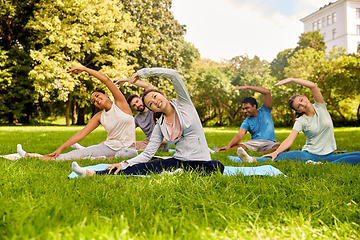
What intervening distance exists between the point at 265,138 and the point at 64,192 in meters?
5.23

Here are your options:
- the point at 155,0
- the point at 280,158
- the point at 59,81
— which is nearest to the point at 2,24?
the point at 59,81

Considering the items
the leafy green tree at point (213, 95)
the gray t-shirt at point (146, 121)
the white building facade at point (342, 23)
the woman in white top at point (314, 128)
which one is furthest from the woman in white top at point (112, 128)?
the white building facade at point (342, 23)

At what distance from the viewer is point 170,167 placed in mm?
3719

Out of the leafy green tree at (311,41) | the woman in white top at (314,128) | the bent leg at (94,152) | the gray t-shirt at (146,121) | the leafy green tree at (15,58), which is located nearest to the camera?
the woman in white top at (314,128)

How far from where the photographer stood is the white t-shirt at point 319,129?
488cm

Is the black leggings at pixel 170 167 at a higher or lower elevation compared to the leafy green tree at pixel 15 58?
lower

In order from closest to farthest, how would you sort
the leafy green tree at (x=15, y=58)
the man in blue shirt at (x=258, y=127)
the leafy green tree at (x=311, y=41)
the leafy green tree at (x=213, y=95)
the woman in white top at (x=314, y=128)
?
the woman in white top at (x=314, y=128)
the man in blue shirt at (x=258, y=127)
the leafy green tree at (x=15, y=58)
the leafy green tree at (x=213, y=95)
the leafy green tree at (x=311, y=41)

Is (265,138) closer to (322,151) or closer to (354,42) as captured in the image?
(322,151)

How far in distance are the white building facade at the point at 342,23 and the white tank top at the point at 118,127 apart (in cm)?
4992

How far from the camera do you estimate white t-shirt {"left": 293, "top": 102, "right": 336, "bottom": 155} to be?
16.0 feet

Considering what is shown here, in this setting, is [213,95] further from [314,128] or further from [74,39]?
[314,128]

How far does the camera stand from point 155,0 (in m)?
25.3

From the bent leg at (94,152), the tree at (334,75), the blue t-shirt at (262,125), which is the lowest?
the bent leg at (94,152)

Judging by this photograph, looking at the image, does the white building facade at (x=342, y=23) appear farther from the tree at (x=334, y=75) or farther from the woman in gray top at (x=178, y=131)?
the woman in gray top at (x=178, y=131)
